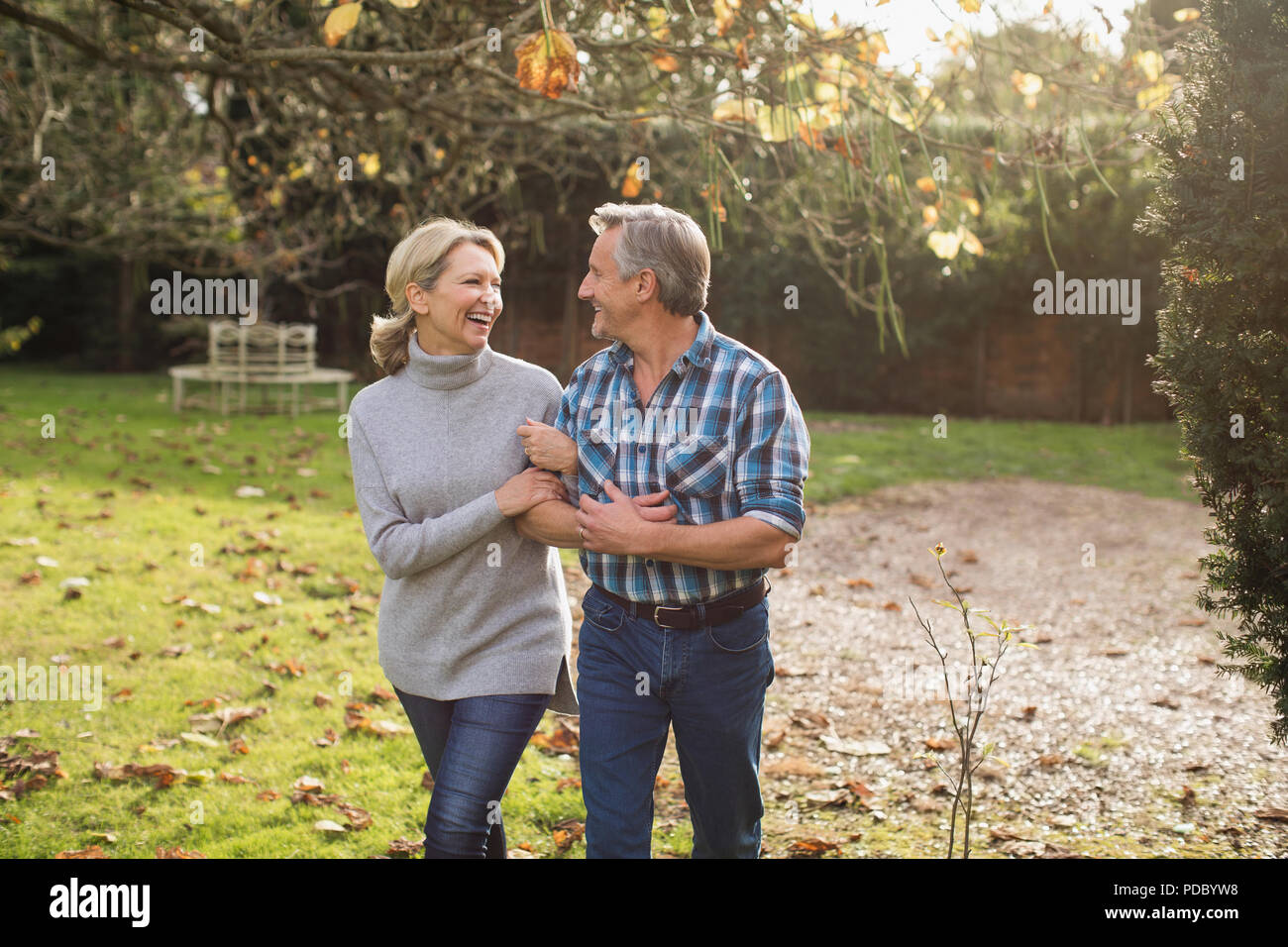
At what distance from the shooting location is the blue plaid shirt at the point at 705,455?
2404 millimetres

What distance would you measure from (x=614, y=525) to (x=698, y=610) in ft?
0.95

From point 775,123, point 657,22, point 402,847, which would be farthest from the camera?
point 657,22

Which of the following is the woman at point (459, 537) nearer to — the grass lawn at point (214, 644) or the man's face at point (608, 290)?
the man's face at point (608, 290)

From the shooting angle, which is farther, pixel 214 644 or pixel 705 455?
pixel 214 644

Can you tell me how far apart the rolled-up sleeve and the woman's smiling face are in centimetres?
72

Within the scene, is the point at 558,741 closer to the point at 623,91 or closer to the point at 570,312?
the point at 623,91

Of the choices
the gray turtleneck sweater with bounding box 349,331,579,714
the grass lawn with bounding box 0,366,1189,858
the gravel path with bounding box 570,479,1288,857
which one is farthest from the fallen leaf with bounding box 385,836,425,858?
the gray turtleneck sweater with bounding box 349,331,579,714

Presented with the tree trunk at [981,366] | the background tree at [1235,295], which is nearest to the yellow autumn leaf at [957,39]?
the background tree at [1235,295]

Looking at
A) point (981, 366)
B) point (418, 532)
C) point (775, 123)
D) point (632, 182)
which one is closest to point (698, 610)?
point (418, 532)

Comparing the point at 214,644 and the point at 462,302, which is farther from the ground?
the point at 462,302

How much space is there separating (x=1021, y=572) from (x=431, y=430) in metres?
6.05

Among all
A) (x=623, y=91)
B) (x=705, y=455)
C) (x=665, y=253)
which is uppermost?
(x=623, y=91)

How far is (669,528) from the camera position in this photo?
2367 millimetres
